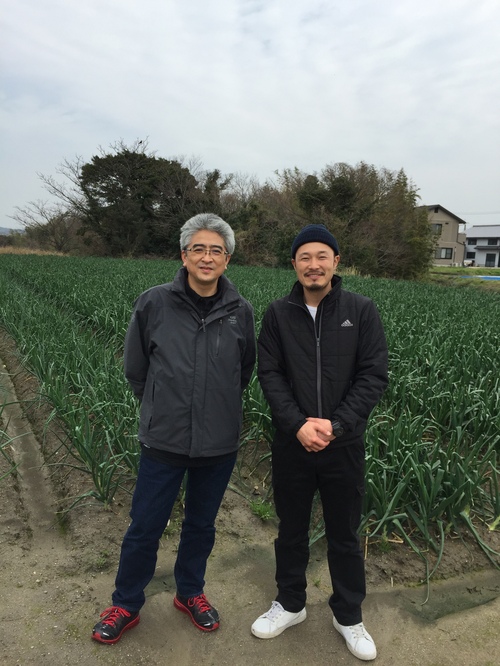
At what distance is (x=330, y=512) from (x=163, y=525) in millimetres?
669

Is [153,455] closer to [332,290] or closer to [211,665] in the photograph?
[211,665]

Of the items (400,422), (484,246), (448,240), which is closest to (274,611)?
(400,422)

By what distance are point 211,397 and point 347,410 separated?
518mm

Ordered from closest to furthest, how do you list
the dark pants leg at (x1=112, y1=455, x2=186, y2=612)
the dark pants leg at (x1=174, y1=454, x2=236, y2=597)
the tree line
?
the dark pants leg at (x1=112, y1=455, x2=186, y2=612)
the dark pants leg at (x1=174, y1=454, x2=236, y2=597)
the tree line

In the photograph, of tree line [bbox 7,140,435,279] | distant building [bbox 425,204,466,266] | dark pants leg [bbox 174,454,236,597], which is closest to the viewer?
dark pants leg [bbox 174,454,236,597]

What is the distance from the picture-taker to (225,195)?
3173 cm

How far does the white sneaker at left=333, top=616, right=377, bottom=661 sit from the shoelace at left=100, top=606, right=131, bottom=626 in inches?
34.4

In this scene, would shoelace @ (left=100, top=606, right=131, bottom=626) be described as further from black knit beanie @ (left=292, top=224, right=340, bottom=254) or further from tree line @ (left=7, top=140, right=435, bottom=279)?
tree line @ (left=7, top=140, right=435, bottom=279)

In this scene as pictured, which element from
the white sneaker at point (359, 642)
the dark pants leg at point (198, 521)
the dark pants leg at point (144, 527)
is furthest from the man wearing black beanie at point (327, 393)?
the dark pants leg at point (144, 527)

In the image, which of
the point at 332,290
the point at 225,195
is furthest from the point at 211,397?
the point at 225,195

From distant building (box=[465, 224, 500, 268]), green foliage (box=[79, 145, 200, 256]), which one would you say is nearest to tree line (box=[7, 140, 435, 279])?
green foliage (box=[79, 145, 200, 256])

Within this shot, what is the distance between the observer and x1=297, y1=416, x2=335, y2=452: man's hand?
169 cm

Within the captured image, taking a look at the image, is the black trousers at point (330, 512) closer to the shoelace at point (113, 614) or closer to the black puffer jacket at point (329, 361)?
the black puffer jacket at point (329, 361)

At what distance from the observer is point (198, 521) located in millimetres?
1931
